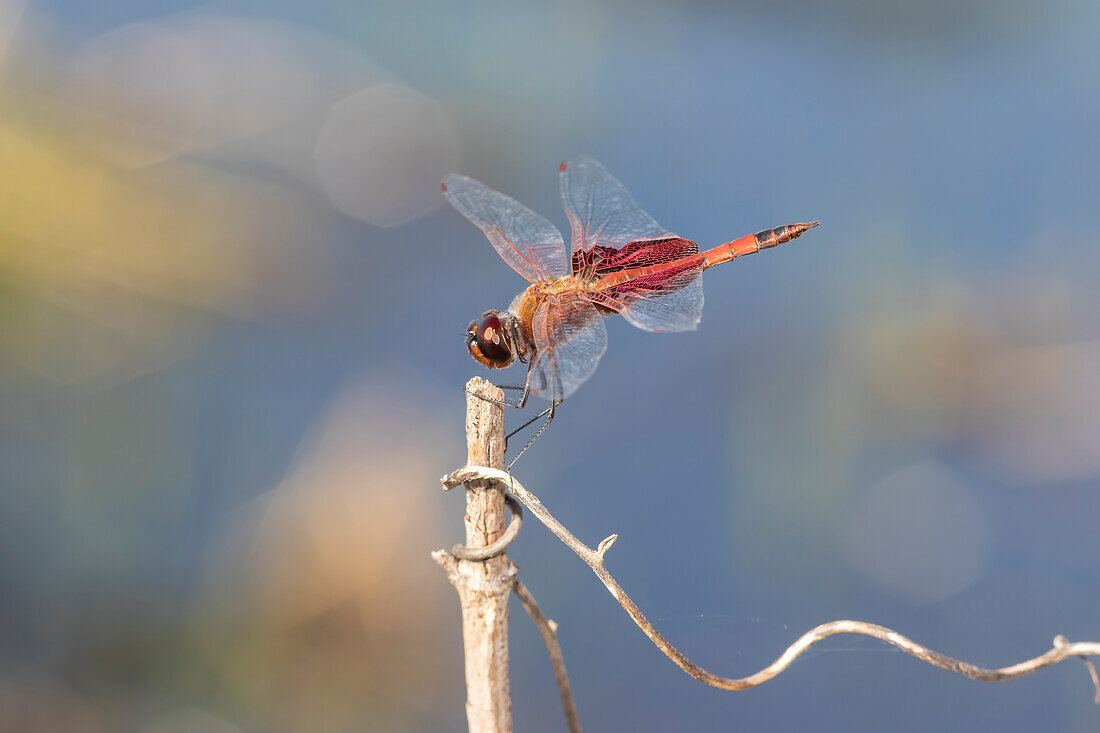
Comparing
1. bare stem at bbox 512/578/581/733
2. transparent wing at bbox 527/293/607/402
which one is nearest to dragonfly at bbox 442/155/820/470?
transparent wing at bbox 527/293/607/402

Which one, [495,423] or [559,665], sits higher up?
[495,423]

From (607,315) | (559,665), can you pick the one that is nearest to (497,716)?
(559,665)

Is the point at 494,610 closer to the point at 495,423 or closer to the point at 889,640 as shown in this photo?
the point at 495,423

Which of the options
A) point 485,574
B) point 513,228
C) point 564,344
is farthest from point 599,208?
point 485,574

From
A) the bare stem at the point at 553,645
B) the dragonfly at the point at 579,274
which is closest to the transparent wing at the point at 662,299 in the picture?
the dragonfly at the point at 579,274

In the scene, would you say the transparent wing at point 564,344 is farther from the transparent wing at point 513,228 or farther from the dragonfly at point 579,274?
the transparent wing at point 513,228

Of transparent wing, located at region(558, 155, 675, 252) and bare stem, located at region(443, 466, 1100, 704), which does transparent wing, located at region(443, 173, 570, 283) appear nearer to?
transparent wing, located at region(558, 155, 675, 252)
